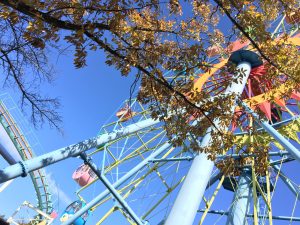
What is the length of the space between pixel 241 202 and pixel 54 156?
26.7ft

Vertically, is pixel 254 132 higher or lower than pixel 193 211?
higher

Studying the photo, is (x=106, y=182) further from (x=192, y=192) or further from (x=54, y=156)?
(x=54, y=156)

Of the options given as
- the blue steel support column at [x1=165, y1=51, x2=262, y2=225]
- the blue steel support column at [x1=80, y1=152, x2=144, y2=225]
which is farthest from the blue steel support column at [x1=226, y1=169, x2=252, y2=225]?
the blue steel support column at [x1=165, y1=51, x2=262, y2=225]

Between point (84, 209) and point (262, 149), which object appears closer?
point (262, 149)

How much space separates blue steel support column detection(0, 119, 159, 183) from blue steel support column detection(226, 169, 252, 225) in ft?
18.7

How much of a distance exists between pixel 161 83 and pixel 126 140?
7178 mm

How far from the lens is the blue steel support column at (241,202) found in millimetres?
11844

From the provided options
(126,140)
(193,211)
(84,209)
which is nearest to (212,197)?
(126,140)

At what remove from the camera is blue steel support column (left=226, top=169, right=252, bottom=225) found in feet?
38.9

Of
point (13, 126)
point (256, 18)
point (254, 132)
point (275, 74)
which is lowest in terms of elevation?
point (254, 132)

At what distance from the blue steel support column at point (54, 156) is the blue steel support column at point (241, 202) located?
5.71 metres

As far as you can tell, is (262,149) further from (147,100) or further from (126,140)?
(126,140)

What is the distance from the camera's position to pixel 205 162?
684cm

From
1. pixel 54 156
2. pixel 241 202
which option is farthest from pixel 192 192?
pixel 241 202
